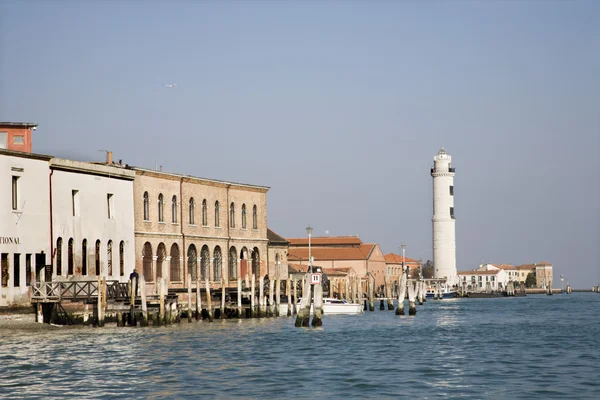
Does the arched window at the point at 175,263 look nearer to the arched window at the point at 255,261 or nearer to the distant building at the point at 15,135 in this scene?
the arched window at the point at 255,261

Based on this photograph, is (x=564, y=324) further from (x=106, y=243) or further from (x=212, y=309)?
(x=106, y=243)

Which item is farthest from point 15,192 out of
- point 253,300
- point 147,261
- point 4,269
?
point 253,300

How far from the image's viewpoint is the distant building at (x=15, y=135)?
45.9 metres

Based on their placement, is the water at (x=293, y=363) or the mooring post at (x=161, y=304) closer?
the water at (x=293, y=363)

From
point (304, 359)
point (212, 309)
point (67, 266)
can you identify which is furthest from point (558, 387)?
point (212, 309)

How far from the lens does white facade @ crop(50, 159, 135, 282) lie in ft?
151

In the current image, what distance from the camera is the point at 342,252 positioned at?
122188 mm

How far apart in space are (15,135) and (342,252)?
78.4 metres

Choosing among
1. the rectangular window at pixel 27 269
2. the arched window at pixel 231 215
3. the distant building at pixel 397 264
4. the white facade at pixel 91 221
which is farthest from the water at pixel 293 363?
the distant building at pixel 397 264

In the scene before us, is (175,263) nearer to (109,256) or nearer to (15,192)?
(109,256)

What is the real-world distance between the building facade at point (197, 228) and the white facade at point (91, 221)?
1480mm

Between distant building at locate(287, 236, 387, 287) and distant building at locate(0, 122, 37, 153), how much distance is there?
239 feet

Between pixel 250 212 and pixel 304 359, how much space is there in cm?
3448

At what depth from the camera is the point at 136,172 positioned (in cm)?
5350
